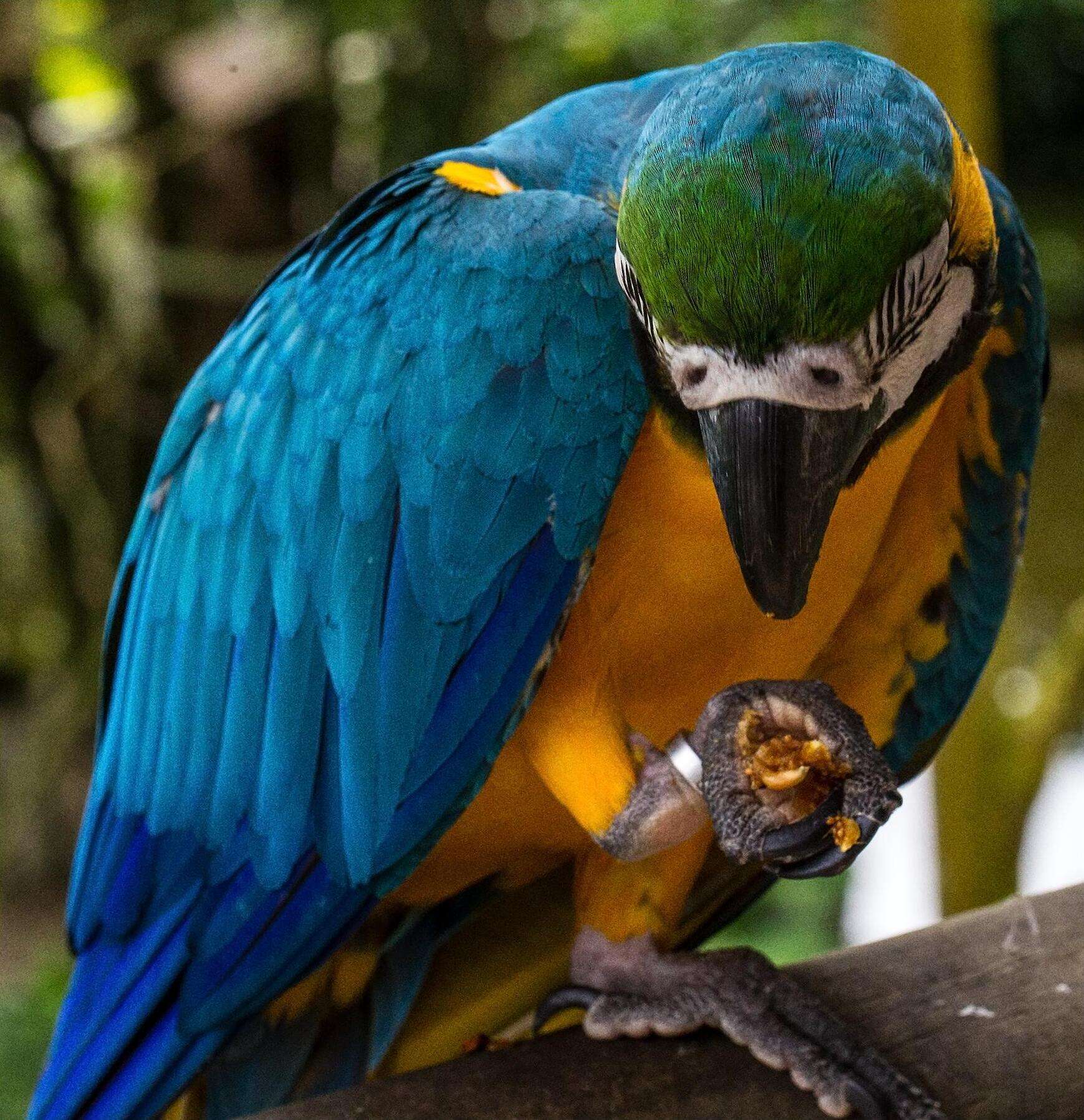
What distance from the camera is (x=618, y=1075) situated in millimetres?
1518

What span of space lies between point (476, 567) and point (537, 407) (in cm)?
16

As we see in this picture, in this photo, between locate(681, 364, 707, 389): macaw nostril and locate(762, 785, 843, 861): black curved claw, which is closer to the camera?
locate(681, 364, 707, 389): macaw nostril

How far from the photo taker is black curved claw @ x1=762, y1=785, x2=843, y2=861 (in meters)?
1.28

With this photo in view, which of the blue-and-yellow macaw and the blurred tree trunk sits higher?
the blue-and-yellow macaw

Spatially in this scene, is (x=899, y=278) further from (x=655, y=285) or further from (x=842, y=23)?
(x=842, y=23)

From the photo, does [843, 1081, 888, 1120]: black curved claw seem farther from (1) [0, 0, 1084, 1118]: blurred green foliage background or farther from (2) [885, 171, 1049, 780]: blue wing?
(1) [0, 0, 1084, 1118]: blurred green foliage background

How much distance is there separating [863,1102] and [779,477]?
762 millimetres

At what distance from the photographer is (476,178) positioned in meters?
1.48

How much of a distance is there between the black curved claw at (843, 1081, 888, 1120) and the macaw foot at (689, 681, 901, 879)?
1.07 feet

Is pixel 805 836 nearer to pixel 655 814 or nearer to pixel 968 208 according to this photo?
pixel 655 814

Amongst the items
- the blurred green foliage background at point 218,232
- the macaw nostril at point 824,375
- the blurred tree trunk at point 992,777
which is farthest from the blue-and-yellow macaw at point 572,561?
the blurred green foliage background at point 218,232

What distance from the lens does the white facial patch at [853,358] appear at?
42.5 inches

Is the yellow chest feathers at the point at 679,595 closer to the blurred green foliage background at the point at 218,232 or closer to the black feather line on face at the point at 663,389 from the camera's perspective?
the black feather line on face at the point at 663,389

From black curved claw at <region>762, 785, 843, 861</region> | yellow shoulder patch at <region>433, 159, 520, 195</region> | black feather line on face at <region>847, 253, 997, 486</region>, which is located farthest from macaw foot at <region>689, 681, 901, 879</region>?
yellow shoulder patch at <region>433, 159, 520, 195</region>
